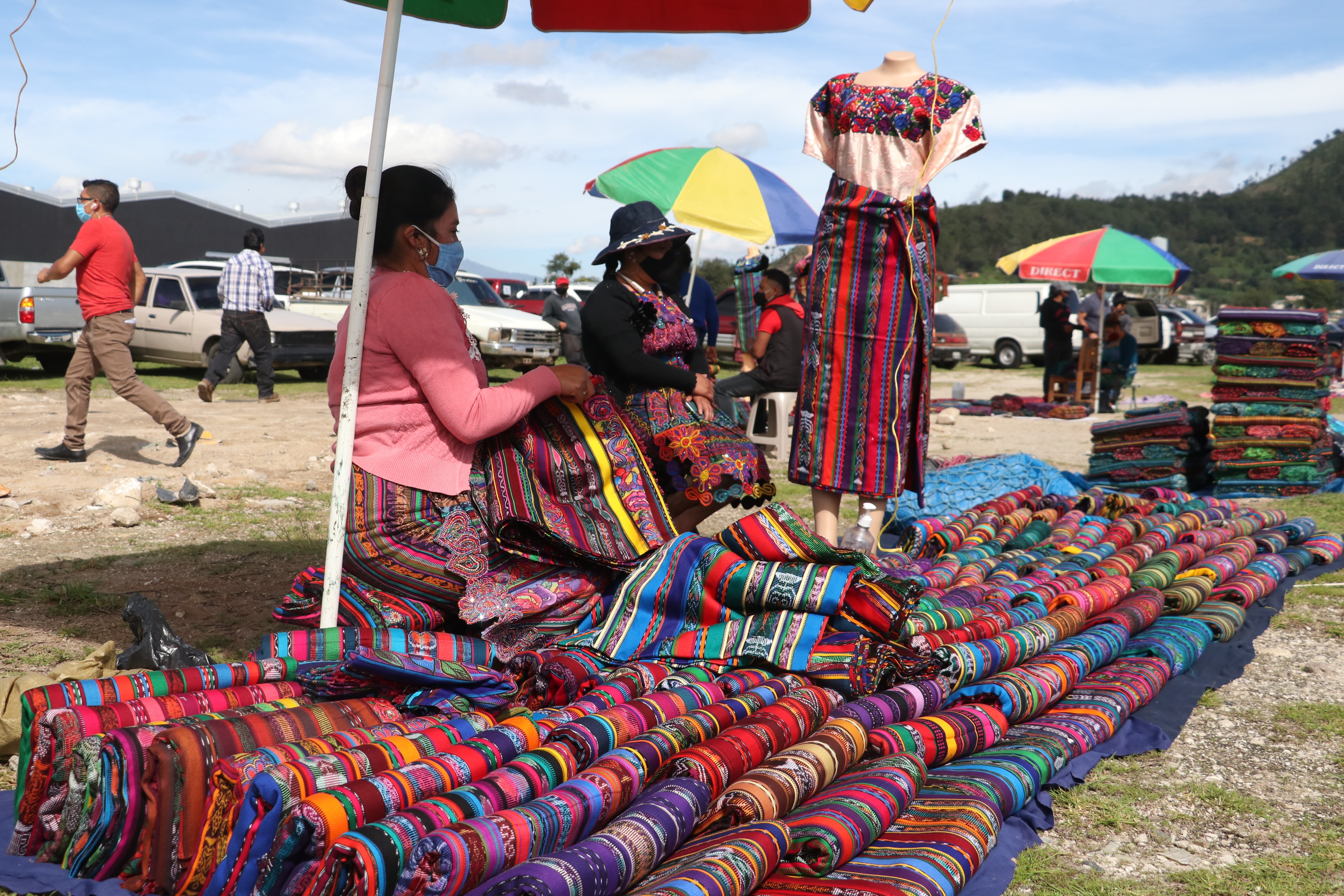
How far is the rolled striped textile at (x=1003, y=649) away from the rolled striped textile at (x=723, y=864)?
1.07 m

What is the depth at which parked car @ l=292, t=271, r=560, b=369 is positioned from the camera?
14.8m

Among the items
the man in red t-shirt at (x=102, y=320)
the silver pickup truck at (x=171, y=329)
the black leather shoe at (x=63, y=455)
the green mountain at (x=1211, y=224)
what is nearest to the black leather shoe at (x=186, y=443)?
the man in red t-shirt at (x=102, y=320)

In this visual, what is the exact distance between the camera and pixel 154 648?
3094 mm

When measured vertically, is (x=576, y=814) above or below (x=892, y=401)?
below

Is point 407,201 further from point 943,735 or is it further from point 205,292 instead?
point 205,292

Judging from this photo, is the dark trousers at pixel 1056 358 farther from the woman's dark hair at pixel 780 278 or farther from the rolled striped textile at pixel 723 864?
the rolled striped textile at pixel 723 864

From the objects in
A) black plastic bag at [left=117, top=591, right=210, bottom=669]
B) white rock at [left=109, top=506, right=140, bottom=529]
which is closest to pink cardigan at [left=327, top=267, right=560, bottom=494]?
black plastic bag at [left=117, top=591, right=210, bottom=669]

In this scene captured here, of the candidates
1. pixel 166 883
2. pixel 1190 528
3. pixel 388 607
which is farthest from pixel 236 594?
pixel 1190 528

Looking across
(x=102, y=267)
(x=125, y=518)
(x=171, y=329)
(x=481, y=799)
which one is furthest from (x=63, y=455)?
(x=171, y=329)

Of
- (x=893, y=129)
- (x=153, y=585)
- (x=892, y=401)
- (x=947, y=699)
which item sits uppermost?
(x=893, y=129)

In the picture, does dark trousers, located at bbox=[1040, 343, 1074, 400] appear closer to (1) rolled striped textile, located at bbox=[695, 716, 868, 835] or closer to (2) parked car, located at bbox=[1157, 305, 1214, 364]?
(2) parked car, located at bbox=[1157, 305, 1214, 364]

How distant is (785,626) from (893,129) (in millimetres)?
2220

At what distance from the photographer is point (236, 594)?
4.14m

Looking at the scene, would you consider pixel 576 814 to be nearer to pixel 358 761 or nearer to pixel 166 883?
pixel 358 761
